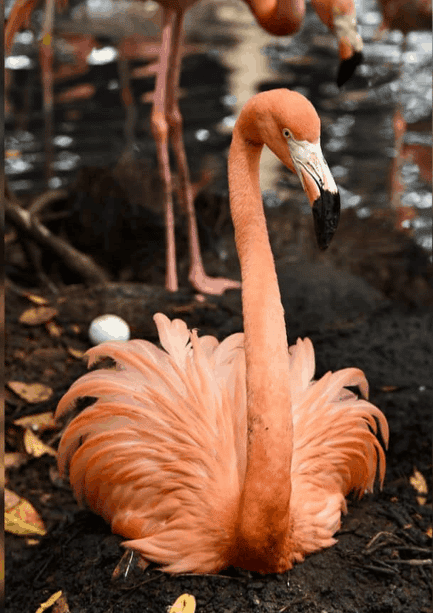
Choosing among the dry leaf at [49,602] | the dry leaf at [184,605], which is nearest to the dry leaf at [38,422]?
the dry leaf at [49,602]

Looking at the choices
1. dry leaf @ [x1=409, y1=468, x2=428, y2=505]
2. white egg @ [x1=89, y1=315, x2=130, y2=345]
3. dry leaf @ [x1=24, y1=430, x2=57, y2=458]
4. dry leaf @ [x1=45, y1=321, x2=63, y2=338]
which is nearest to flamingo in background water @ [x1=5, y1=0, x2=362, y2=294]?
white egg @ [x1=89, y1=315, x2=130, y2=345]

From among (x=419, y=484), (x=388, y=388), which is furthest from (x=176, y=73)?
(x=419, y=484)

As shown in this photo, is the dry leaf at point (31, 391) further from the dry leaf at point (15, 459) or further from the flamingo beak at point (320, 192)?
the flamingo beak at point (320, 192)

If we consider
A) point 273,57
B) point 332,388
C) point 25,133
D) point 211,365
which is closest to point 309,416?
point 332,388

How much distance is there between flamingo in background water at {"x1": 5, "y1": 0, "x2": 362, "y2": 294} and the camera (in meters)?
2.14

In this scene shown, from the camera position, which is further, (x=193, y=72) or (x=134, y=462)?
(x=193, y=72)

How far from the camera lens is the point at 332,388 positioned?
5.86 feet

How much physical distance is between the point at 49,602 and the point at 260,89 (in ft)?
10.1

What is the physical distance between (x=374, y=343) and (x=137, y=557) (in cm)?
101

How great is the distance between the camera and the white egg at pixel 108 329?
2109 mm

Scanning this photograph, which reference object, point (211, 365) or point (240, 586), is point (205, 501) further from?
point (211, 365)

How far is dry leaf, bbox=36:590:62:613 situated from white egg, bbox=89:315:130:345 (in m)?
0.69

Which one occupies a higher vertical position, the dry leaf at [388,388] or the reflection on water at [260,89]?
the dry leaf at [388,388]

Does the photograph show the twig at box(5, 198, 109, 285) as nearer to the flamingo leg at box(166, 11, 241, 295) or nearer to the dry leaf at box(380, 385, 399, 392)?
Answer: the flamingo leg at box(166, 11, 241, 295)
